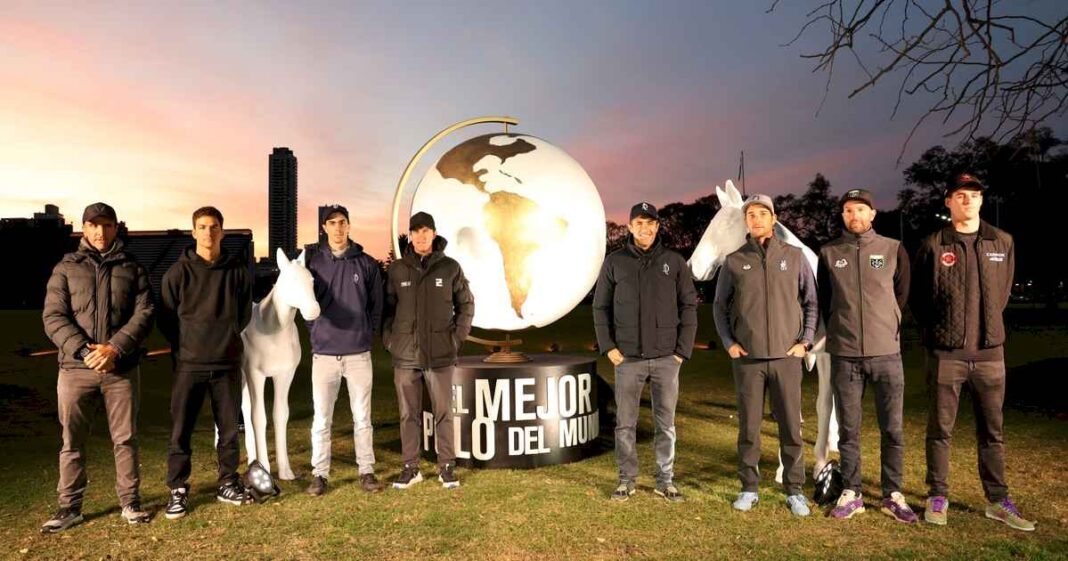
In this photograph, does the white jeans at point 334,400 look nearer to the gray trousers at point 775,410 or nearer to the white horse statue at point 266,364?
the white horse statue at point 266,364

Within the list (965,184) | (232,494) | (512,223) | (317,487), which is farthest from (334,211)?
(965,184)

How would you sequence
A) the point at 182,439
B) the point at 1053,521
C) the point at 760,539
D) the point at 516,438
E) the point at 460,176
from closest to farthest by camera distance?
the point at 760,539 → the point at 1053,521 → the point at 182,439 → the point at 516,438 → the point at 460,176

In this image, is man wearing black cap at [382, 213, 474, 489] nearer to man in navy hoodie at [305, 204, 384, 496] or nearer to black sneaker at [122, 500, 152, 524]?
man in navy hoodie at [305, 204, 384, 496]

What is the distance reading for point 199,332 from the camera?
546 cm

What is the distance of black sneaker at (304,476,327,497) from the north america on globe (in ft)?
8.45

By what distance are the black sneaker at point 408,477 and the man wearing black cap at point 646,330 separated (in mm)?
1839

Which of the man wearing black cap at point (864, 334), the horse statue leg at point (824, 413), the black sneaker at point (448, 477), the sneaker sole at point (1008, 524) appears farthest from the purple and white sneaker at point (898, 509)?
the black sneaker at point (448, 477)

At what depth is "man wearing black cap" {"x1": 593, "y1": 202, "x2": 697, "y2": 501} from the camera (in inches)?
222

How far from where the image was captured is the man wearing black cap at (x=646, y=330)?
565cm

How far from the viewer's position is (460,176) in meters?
7.35

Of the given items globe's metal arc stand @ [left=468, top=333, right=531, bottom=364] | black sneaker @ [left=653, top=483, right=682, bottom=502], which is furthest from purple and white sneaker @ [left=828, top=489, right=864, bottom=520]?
globe's metal arc stand @ [left=468, top=333, right=531, bottom=364]

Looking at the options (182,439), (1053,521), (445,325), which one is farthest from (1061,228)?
(182,439)

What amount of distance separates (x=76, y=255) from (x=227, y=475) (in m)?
2.10

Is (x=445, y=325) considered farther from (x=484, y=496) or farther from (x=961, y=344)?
(x=961, y=344)
